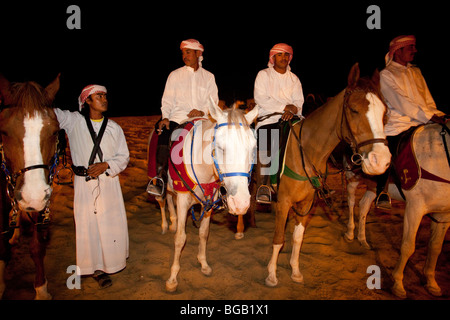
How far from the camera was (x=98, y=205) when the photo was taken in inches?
119

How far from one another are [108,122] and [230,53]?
34262mm

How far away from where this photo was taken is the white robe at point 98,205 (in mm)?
2926

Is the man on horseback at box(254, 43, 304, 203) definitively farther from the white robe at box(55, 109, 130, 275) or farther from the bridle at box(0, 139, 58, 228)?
the bridle at box(0, 139, 58, 228)

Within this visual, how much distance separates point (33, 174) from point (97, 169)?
703mm

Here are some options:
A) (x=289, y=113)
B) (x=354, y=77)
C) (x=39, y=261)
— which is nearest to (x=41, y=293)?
(x=39, y=261)

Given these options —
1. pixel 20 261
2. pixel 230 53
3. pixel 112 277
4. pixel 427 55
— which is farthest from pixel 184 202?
pixel 230 53

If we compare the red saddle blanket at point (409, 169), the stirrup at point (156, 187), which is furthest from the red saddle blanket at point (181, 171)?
the red saddle blanket at point (409, 169)

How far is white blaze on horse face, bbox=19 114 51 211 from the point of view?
2127mm

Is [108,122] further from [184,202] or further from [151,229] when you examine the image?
[151,229]

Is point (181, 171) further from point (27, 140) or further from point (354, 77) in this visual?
point (354, 77)

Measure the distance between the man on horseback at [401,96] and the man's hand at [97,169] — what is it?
417 centimetres

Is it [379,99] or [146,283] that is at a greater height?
[379,99]

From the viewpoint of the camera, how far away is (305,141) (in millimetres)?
3256

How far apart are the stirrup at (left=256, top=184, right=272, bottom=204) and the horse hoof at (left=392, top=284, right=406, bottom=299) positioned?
2.20 meters
